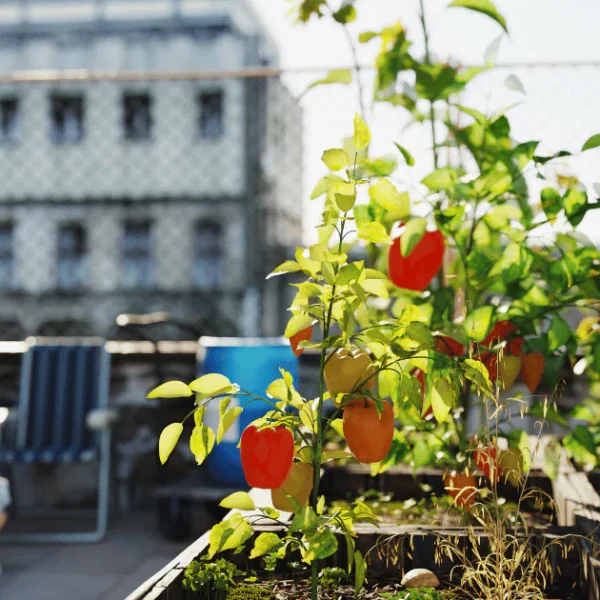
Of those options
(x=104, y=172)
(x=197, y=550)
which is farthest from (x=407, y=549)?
(x=104, y=172)

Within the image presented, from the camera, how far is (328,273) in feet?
2.98

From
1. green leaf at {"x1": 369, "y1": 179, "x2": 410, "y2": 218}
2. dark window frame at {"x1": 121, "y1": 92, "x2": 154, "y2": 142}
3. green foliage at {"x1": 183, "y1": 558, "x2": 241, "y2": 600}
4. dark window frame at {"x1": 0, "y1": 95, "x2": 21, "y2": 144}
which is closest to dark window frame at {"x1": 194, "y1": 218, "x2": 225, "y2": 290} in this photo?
dark window frame at {"x1": 121, "y1": 92, "x2": 154, "y2": 142}

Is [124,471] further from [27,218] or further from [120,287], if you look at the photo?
[27,218]

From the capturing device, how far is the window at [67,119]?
1528 cm

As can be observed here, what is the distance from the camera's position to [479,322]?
48.2 inches

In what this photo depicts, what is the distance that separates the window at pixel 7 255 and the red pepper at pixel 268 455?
48.3ft

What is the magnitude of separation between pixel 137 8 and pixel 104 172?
140 inches

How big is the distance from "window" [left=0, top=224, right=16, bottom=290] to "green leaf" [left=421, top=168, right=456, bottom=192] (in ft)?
47.8

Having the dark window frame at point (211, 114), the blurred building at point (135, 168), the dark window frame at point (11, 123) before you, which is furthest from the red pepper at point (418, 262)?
the dark window frame at point (11, 123)

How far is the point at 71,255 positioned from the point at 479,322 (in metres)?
14.5

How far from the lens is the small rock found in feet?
3.73

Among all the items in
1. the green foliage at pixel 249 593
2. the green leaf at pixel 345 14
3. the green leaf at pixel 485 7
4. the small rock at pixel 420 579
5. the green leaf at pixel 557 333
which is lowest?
the green foliage at pixel 249 593

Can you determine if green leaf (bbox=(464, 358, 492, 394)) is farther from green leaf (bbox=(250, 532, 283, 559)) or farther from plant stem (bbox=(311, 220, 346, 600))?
green leaf (bbox=(250, 532, 283, 559))

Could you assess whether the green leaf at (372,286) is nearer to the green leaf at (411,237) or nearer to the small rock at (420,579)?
the green leaf at (411,237)
